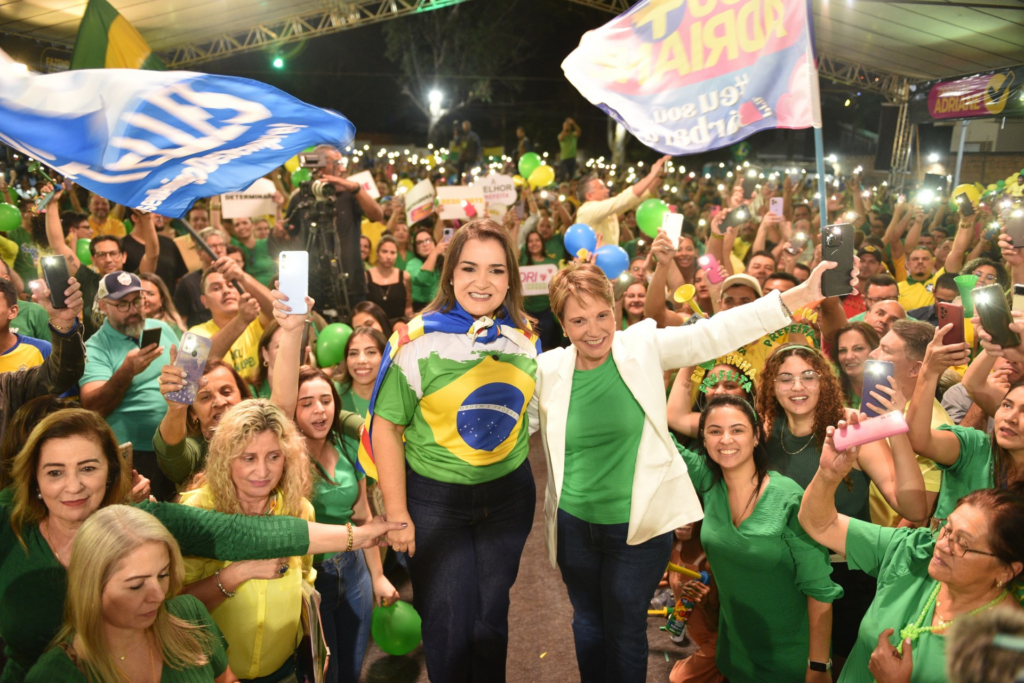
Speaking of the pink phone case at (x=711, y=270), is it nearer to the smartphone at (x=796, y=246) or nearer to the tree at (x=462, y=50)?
the smartphone at (x=796, y=246)

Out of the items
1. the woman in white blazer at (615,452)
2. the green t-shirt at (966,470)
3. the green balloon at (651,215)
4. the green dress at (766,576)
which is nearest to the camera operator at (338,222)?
the green balloon at (651,215)

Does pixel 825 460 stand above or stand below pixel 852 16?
below

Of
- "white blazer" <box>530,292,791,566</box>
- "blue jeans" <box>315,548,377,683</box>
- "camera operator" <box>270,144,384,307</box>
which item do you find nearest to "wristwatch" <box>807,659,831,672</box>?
"white blazer" <box>530,292,791,566</box>

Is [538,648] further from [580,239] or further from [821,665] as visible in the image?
[580,239]

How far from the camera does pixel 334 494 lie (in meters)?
3.04

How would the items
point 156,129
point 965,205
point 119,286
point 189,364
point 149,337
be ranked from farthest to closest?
point 965,205 → point 119,286 → point 149,337 → point 156,129 → point 189,364

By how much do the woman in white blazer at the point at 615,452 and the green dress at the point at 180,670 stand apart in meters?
1.17

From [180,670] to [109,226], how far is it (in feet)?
21.0

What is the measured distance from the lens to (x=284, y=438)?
2598 millimetres

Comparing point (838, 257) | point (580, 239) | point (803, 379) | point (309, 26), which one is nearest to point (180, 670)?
point (838, 257)

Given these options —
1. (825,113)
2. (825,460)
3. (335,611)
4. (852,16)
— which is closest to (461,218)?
(335,611)

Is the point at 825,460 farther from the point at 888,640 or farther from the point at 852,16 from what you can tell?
the point at 852,16

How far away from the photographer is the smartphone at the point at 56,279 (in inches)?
115

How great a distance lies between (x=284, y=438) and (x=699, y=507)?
4.80 feet
